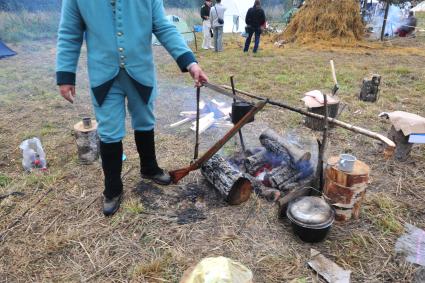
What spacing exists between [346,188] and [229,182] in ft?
3.20

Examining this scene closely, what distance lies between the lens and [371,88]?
586 centimetres

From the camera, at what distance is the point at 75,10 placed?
2.38 meters

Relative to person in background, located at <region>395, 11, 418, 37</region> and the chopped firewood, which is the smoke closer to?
person in background, located at <region>395, 11, 418, 37</region>

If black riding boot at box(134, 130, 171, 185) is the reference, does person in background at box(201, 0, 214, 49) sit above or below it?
above

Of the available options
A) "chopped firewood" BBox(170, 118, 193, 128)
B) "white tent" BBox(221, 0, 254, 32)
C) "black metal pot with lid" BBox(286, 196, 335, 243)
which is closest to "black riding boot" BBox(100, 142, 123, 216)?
"black metal pot with lid" BBox(286, 196, 335, 243)

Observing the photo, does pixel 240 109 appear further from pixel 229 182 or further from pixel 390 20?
pixel 390 20

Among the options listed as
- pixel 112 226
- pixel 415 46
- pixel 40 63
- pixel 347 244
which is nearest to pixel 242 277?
pixel 347 244

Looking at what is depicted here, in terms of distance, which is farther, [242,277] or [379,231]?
[379,231]

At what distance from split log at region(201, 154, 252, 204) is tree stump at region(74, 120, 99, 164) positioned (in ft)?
4.80

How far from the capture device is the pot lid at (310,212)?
7.99 feet

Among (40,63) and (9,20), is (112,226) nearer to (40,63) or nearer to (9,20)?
(40,63)

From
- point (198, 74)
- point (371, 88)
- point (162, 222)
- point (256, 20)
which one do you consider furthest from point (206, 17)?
point (162, 222)

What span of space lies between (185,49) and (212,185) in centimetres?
131

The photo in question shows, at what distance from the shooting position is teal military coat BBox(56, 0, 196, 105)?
2.37m
